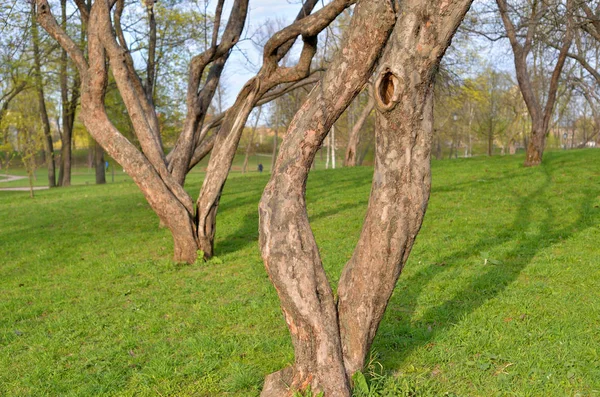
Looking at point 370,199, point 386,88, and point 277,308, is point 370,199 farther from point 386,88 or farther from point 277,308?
point 277,308

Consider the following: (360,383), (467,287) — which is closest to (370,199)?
(360,383)

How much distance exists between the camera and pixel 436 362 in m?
4.28

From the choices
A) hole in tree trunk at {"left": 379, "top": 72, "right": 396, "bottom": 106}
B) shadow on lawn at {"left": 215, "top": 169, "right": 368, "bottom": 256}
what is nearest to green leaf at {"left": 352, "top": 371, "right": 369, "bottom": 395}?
hole in tree trunk at {"left": 379, "top": 72, "right": 396, "bottom": 106}

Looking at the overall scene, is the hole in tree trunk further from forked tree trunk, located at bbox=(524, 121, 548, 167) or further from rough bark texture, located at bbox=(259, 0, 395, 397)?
forked tree trunk, located at bbox=(524, 121, 548, 167)

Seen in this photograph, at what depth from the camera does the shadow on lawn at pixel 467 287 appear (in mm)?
4707

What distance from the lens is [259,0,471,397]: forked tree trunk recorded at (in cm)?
299

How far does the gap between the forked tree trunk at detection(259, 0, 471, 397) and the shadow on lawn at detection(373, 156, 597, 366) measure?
3.52 ft

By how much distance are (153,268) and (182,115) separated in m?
24.5

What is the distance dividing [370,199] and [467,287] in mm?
3195

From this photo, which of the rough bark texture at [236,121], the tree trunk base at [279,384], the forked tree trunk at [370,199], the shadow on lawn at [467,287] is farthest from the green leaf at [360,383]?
the rough bark texture at [236,121]

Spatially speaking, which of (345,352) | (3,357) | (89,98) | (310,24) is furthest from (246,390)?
(89,98)

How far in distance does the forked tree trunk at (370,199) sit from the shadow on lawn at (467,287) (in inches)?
42.2

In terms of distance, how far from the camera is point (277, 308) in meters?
5.82

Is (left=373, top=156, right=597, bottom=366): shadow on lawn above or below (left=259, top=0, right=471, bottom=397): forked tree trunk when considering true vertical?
below
